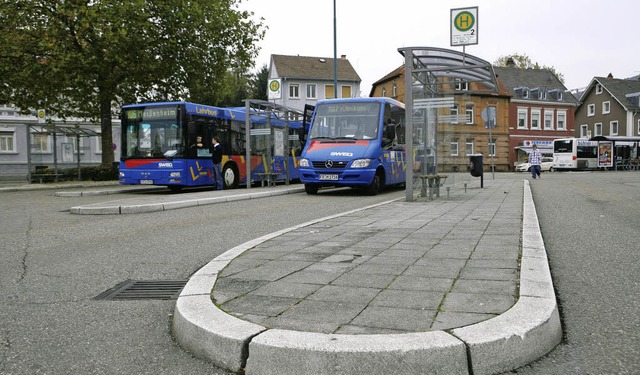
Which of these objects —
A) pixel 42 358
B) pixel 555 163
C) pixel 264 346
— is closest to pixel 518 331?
pixel 264 346

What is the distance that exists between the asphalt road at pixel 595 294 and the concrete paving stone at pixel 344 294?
115cm

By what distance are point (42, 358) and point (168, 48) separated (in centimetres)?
2094

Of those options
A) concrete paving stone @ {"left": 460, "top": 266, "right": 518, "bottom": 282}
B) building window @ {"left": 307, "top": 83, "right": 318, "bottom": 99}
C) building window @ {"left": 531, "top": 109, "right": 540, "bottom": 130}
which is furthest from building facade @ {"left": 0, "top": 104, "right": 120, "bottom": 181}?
building window @ {"left": 531, "top": 109, "right": 540, "bottom": 130}

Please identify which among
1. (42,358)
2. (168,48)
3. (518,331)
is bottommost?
(42,358)

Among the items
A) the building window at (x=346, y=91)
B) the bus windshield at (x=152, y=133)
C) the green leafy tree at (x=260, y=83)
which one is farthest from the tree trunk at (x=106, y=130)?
the building window at (x=346, y=91)

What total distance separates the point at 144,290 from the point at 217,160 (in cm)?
1365

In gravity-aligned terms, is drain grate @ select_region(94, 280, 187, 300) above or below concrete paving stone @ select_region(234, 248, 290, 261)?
below

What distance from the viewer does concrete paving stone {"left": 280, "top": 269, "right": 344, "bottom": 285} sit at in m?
4.08

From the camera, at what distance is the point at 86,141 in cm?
2666

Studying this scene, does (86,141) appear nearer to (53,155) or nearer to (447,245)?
(53,155)

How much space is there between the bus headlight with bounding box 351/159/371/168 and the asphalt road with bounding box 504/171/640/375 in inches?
249

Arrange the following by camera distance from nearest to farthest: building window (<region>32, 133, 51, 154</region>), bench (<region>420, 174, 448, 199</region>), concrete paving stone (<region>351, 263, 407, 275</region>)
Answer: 1. concrete paving stone (<region>351, 263, 407, 275</region>)
2. bench (<region>420, 174, 448, 199</region>)
3. building window (<region>32, 133, 51, 154</region>)

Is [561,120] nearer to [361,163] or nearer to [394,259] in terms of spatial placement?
[361,163]

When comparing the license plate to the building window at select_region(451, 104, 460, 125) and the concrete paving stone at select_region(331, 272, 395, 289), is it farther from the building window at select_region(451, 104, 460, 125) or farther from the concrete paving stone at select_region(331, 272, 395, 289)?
the concrete paving stone at select_region(331, 272, 395, 289)
